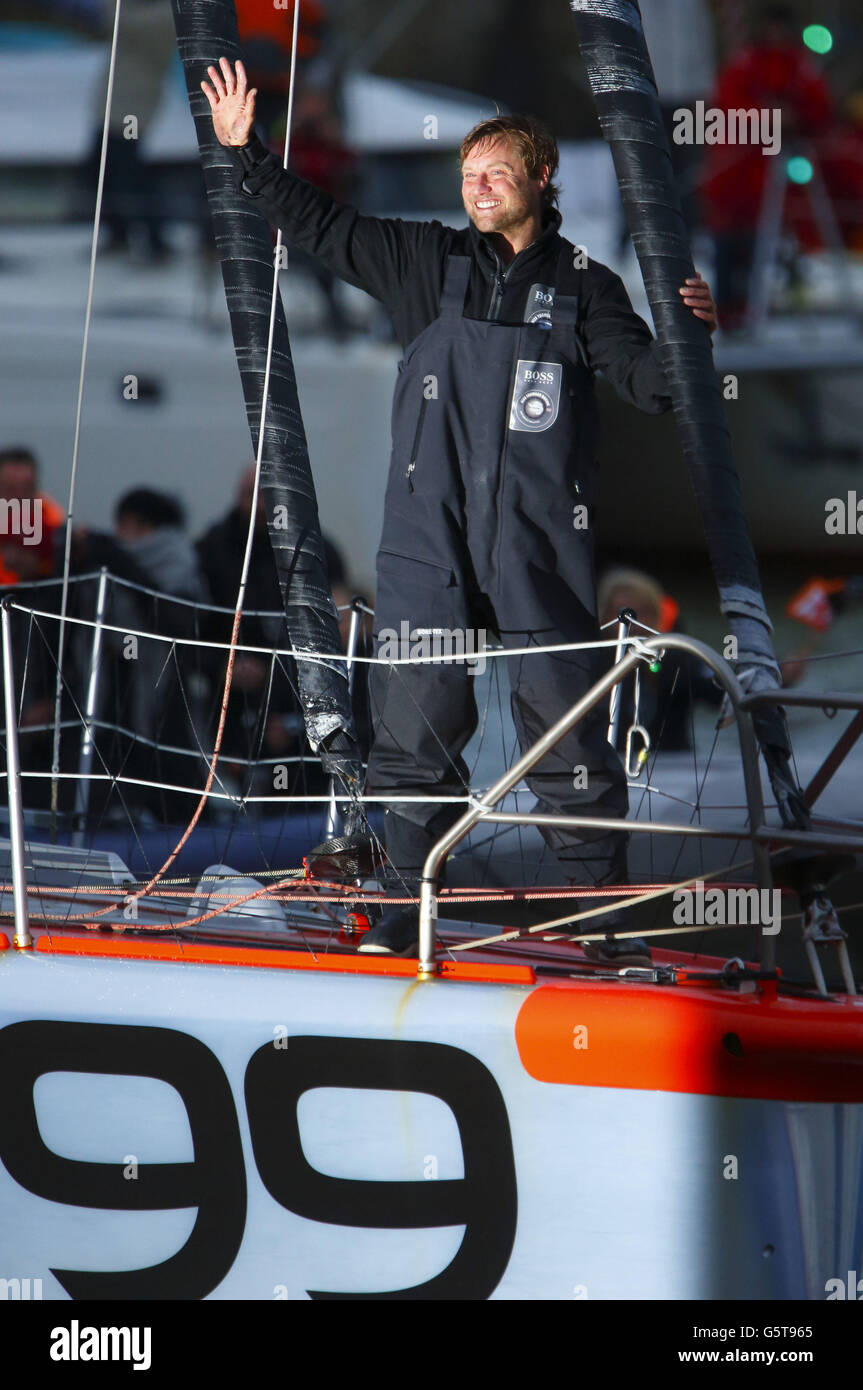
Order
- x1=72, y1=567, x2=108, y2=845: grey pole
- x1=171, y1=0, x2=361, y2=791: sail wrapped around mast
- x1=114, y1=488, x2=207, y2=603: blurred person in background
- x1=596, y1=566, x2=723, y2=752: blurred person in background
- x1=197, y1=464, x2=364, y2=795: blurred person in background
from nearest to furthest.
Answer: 1. x1=171, y1=0, x2=361, y2=791: sail wrapped around mast
2. x1=72, y1=567, x2=108, y2=845: grey pole
3. x1=596, y1=566, x2=723, y2=752: blurred person in background
4. x1=197, y1=464, x2=364, y2=795: blurred person in background
5. x1=114, y1=488, x2=207, y2=603: blurred person in background

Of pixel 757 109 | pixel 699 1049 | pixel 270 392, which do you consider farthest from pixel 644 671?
pixel 757 109

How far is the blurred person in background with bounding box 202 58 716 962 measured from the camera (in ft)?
7.73

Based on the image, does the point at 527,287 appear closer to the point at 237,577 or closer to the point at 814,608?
the point at 814,608

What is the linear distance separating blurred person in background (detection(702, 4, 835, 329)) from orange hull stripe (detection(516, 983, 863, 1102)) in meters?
4.83

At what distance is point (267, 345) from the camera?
2.91m

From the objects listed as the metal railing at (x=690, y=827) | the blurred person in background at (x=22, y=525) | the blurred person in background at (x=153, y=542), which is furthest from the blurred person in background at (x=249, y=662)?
the metal railing at (x=690, y=827)

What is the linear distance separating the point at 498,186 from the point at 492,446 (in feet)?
1.21

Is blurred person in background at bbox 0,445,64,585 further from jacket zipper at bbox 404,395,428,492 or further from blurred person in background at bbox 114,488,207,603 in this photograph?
jacket zipper at bbox 404,395,428,492

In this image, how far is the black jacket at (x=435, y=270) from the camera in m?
2.37

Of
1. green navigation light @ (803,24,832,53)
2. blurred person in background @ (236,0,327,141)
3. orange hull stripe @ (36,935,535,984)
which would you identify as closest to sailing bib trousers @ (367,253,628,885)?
orange hull stripe @ (36,935,535,984)

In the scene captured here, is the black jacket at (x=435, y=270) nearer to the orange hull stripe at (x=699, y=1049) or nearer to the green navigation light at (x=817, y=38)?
the orange hull stripe at (x=699, y=1049)

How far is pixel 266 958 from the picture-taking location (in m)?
2.32

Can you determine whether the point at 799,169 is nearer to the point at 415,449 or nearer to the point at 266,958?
the point at 415,449
